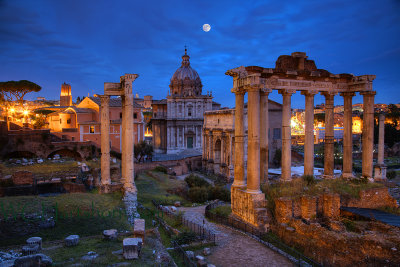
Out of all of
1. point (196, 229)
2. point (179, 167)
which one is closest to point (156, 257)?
point (196, 229)

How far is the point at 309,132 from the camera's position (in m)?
15.6

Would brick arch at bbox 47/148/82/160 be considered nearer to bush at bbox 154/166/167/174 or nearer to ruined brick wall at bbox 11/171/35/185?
bush at bbox 154/166/167/174

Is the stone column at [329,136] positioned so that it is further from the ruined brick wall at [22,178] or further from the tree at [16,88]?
the tree at [16,88]

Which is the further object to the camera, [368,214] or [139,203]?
[139,203]

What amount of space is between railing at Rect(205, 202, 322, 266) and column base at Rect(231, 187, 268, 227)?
0.91 feet

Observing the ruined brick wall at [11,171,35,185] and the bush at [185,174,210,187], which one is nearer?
the ruined brick wall at [11,171,35,185]

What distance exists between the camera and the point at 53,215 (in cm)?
1095

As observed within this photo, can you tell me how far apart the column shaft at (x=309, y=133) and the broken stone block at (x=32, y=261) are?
1292 cm

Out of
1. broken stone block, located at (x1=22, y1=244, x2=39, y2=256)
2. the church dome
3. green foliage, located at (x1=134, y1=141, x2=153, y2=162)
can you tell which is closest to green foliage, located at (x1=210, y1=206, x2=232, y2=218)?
broken stone block, located at (x1=22, y1=244, x2=39, y2=256)

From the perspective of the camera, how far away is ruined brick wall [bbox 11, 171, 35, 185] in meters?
17.8

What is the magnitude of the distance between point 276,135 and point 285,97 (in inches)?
1119

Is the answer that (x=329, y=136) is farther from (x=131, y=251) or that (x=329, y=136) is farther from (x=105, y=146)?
(x=131, y=251)

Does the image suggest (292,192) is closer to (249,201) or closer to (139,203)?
(249,201)

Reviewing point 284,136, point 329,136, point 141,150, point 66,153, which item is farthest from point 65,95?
point 329,136
